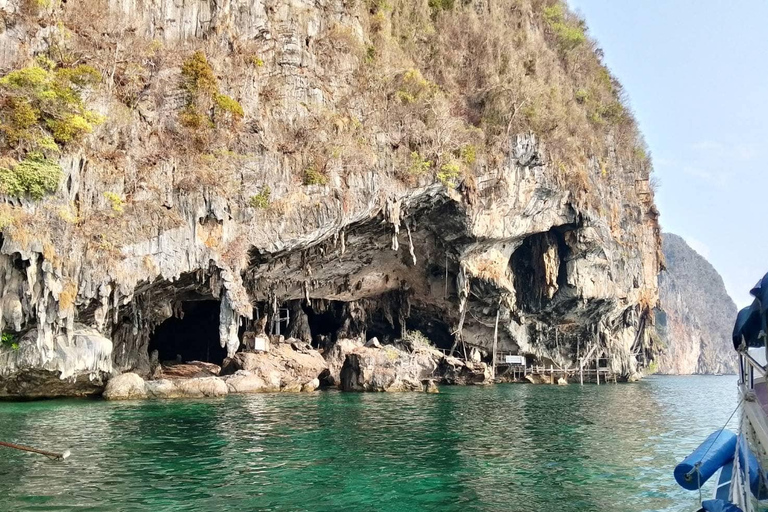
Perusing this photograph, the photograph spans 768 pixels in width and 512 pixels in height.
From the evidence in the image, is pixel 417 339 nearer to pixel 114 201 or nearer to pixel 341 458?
pixel 114 201

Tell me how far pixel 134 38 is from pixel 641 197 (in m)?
41.9

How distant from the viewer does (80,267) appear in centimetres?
2333

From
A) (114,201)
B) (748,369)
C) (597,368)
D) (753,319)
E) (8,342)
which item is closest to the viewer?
(753,319)

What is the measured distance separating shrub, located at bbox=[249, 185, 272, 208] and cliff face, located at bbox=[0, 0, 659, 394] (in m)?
0.07

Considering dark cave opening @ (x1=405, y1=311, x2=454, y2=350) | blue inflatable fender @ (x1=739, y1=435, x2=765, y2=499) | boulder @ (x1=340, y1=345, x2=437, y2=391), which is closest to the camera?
blue inflatable fender @ (x1=739, y1=435, x2=765, y2=499)

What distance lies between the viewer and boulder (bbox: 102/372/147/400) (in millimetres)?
26406

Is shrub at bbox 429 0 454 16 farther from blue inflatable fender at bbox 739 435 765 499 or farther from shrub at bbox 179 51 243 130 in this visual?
blue inflatable fender at bbox 739 435 765 499

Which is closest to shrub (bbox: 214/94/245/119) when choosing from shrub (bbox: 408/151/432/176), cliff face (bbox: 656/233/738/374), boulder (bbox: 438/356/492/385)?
shrub (bbox: 408/151/432/176)

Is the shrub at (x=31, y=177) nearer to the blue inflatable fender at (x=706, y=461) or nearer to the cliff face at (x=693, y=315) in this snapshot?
the blue inflatable fender at (x=706, y=461)

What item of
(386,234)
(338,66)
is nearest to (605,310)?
(386,234)

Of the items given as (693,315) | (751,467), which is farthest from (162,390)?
(693,315)

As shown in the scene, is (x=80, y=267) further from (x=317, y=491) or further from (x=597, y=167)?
(x=597, y=167)

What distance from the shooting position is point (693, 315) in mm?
144000

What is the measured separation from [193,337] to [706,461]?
37.6 m
